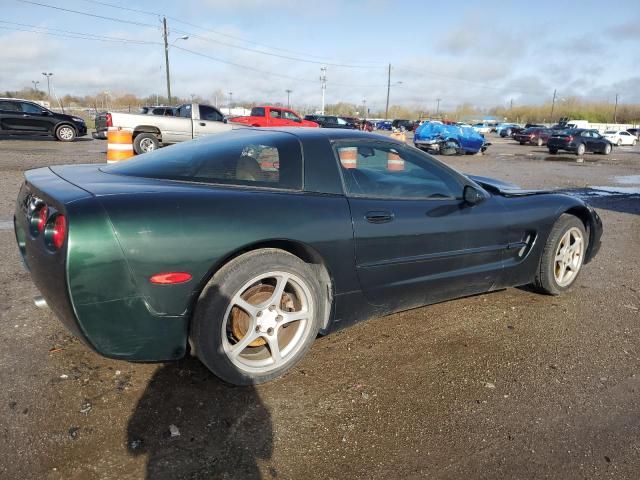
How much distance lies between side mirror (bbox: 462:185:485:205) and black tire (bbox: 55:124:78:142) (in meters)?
20.7

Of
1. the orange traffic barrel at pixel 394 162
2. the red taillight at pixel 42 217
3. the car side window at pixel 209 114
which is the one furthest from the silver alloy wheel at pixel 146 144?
the red taillight at pixel 42 217

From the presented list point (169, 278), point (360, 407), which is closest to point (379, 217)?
point (360, 407)

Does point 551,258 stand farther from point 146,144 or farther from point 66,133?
point 66,133

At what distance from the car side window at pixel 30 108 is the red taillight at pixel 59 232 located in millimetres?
20572

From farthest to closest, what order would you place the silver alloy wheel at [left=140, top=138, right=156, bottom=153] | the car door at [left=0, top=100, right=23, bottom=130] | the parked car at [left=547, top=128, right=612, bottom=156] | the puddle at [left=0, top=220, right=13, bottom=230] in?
1. the parked car at [left=547, top=128, right=612, bottom=156]
2. the car door at [left=0, top=100, right=23, bottom=130]
3. the silver alloy wheel at [left=140, top=138, right=156, bottom=153]
4. the puddle at [left=0, top=220, right=13, bottom=230]

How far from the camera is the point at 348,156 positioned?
3102mm

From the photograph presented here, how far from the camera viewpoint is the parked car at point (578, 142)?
26.0 metres

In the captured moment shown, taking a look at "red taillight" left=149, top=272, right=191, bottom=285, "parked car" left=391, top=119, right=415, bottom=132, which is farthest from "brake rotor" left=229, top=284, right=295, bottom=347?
"parked car" left=391, top=119, right=415, bottom=132

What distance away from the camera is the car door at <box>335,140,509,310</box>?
293 cm

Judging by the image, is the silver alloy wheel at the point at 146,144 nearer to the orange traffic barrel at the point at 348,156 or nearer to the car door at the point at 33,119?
the car door at the point at 33,119

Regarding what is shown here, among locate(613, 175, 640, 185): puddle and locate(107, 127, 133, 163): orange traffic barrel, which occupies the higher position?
locate(107, 127, 133, 163): orange traffic barrel

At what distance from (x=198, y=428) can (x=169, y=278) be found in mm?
707

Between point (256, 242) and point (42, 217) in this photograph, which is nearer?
point (42, 217)

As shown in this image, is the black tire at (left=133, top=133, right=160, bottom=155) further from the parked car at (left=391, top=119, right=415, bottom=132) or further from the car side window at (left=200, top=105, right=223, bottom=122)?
the parked car at (left=391, top=119, right=415, bottom=132)
